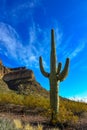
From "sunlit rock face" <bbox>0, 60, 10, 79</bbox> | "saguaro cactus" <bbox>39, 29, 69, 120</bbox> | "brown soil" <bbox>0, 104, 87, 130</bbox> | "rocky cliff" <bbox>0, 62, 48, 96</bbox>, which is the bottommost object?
"brown soil" <bbox>0, 104, 87, 130</bbox>

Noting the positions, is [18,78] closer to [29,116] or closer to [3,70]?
[3,70]

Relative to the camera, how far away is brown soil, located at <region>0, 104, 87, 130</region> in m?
15.9

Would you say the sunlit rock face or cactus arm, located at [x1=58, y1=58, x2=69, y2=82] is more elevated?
the sunlit rock face

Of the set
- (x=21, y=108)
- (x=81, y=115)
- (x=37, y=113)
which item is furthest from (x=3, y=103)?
(x=81, y=115)

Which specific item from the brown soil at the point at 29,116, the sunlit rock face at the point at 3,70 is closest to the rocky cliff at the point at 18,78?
the sunlit rock face at the point at 3,70

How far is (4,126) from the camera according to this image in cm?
1020

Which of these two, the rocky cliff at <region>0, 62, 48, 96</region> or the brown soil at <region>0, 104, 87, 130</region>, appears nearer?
the brown soil at <region>0, 104, 87, 130</region>

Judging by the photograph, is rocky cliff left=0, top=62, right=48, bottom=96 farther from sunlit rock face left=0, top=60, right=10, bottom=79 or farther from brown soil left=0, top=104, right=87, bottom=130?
brown soil left=0, top=104, right=87, bottom=130

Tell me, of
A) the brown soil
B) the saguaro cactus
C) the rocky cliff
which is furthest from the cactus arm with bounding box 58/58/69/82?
the rocky cliff

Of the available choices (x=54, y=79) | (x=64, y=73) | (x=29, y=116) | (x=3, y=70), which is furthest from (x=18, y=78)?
(x=64, y=73)

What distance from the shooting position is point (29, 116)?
17891 millimetres

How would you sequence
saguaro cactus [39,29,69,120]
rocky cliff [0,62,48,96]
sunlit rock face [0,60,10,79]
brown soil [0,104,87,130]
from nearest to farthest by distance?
brown soil [0,104,87,130] → saguaro cactus [39,29,69,120] → rocky cliff [0,62,48,96] → sunlit rock face [0,60,10,79]

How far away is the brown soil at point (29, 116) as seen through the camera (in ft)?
52.1

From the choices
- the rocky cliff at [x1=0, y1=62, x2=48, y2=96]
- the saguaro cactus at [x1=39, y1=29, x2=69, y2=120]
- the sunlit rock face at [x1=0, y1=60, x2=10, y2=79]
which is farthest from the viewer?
the sunlit rock face at [x1=0, y1=60, x2=10, y2=79]
